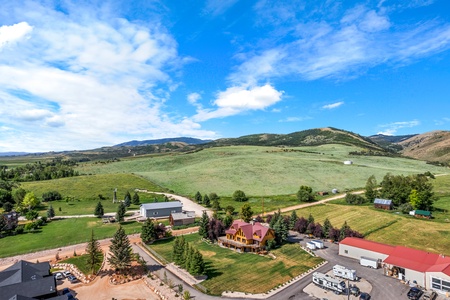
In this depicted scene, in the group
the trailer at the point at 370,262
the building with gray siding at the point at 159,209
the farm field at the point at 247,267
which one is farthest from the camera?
the building with gray siding at the point at 159,209

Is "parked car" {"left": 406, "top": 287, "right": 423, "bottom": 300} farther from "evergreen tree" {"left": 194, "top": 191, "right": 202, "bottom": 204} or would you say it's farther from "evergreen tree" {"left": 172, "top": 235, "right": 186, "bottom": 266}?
"evergreen tree" {"left": 194, "top": 191, "right": 202, "bottom": 204}

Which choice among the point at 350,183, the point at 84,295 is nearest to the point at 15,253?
the point at 84,295

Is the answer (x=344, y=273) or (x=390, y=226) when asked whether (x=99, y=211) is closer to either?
(x=344, y=273)

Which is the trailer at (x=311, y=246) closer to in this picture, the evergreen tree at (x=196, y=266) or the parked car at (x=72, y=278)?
the evergreen tree at (x=196, y=266)

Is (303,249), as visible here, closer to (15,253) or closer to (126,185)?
(15,253)

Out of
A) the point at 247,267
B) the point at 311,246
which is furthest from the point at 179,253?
the point at 311,246

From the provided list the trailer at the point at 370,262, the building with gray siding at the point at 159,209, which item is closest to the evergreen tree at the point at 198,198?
the building with gray siding at the point at 159,209
